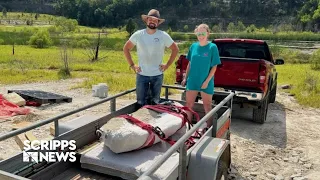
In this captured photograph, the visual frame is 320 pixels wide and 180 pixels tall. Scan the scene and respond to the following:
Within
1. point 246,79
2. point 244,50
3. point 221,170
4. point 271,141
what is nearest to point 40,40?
point 244,50

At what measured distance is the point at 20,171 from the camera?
2.84 metres

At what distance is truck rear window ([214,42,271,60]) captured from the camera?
7930mm

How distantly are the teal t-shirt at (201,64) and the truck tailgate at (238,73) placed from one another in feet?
7.42

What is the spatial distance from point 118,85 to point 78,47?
27.6 meters

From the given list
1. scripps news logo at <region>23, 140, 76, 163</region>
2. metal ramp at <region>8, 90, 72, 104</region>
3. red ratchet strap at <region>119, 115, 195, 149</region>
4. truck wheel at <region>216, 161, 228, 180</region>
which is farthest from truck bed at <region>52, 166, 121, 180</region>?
metal ramp at <region>8, 90, 72, 104</region>

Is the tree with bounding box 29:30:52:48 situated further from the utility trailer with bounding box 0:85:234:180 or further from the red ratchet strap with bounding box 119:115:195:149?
the red ratchet strap with bounding box 119:115:195:149

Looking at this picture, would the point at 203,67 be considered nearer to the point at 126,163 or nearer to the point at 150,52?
the point at 150,52

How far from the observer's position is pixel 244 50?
798 cm

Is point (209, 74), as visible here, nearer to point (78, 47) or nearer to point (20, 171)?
point (20, 171)

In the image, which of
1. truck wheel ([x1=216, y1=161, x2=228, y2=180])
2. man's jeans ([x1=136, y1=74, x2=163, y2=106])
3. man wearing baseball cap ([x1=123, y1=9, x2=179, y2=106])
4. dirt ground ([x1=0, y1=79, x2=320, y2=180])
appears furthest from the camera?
dirt ground ([x1=0, y1=79, x2=320, y2=180])

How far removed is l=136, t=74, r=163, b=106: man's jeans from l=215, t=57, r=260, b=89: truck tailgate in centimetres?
258

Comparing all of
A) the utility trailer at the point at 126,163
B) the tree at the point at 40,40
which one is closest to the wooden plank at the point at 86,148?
the utility trailer at the point at 126,163

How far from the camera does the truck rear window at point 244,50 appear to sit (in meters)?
7.93

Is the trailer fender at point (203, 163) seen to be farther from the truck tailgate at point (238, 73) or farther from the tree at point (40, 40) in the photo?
the tree at point (40, 40)
